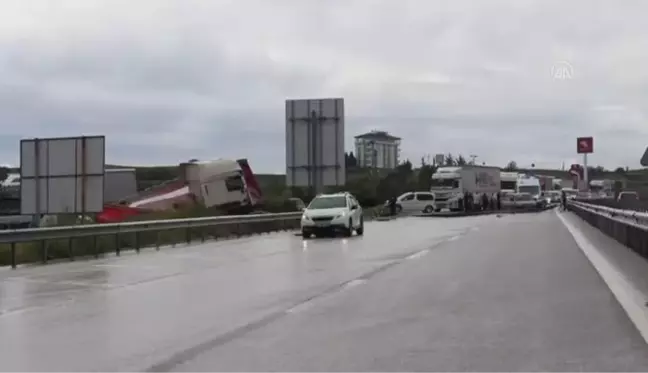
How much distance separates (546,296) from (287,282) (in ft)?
15.9

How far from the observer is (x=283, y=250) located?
26953 mm

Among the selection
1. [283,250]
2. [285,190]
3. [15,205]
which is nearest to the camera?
[283,250]

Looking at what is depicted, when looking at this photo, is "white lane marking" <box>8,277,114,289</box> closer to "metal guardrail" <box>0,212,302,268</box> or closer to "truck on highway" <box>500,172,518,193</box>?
"metal guardrail" <box>0,212,302,268</box>

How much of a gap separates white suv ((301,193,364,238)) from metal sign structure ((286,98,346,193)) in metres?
9.32

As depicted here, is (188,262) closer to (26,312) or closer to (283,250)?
(283,250)

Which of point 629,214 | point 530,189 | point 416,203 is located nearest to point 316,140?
point 629,214

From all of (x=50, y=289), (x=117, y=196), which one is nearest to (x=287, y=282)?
(x=50, y=289)

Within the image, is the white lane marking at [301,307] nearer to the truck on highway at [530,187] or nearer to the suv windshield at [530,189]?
the truck on highway at [530,187]

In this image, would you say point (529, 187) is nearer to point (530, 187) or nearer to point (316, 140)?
point (530, 187)

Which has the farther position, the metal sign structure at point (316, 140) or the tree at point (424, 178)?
the tree at point (424, 178)

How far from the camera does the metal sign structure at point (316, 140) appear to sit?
45594 mm

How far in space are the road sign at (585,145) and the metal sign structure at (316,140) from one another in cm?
4501

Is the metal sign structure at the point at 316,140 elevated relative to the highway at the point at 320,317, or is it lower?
elevated

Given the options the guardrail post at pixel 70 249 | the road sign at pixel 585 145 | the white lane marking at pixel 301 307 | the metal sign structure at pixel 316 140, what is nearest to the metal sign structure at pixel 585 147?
the road sign at pixel 585 145
